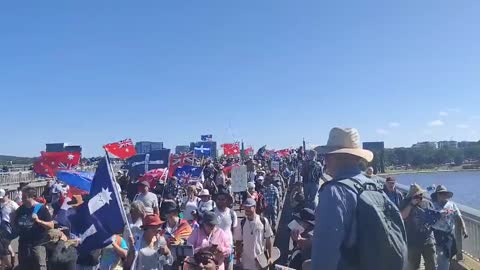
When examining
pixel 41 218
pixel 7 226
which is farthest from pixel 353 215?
pixel 7 226

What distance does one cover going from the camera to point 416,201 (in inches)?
320

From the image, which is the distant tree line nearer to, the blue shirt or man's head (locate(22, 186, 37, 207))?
man's head (locate(22, 186, 37, 207))

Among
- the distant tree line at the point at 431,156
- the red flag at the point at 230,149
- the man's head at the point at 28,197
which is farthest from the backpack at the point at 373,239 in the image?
the distant tree line at the point at 431,156

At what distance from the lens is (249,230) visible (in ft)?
28.8

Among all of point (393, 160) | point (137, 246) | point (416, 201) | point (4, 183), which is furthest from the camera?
point (393, 160)

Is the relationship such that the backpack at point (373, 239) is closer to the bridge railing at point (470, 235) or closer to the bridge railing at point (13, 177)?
the bridge railing at point (470, 235)

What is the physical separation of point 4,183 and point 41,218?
2868 centimetres

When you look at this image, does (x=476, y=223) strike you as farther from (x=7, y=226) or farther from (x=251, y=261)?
(x=7, y=226)

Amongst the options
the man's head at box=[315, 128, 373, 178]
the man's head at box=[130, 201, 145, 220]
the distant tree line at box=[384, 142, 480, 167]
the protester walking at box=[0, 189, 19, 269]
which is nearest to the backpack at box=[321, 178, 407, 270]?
the man's head at box=[315, 128, 373, 178]

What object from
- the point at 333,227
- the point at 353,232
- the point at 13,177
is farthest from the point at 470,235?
the point at 13,177

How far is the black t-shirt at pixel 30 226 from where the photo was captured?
29.6 ft

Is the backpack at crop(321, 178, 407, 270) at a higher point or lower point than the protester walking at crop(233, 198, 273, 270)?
higher

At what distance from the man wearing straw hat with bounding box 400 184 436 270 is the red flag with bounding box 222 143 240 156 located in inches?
1126

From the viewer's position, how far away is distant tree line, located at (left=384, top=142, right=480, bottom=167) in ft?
142
